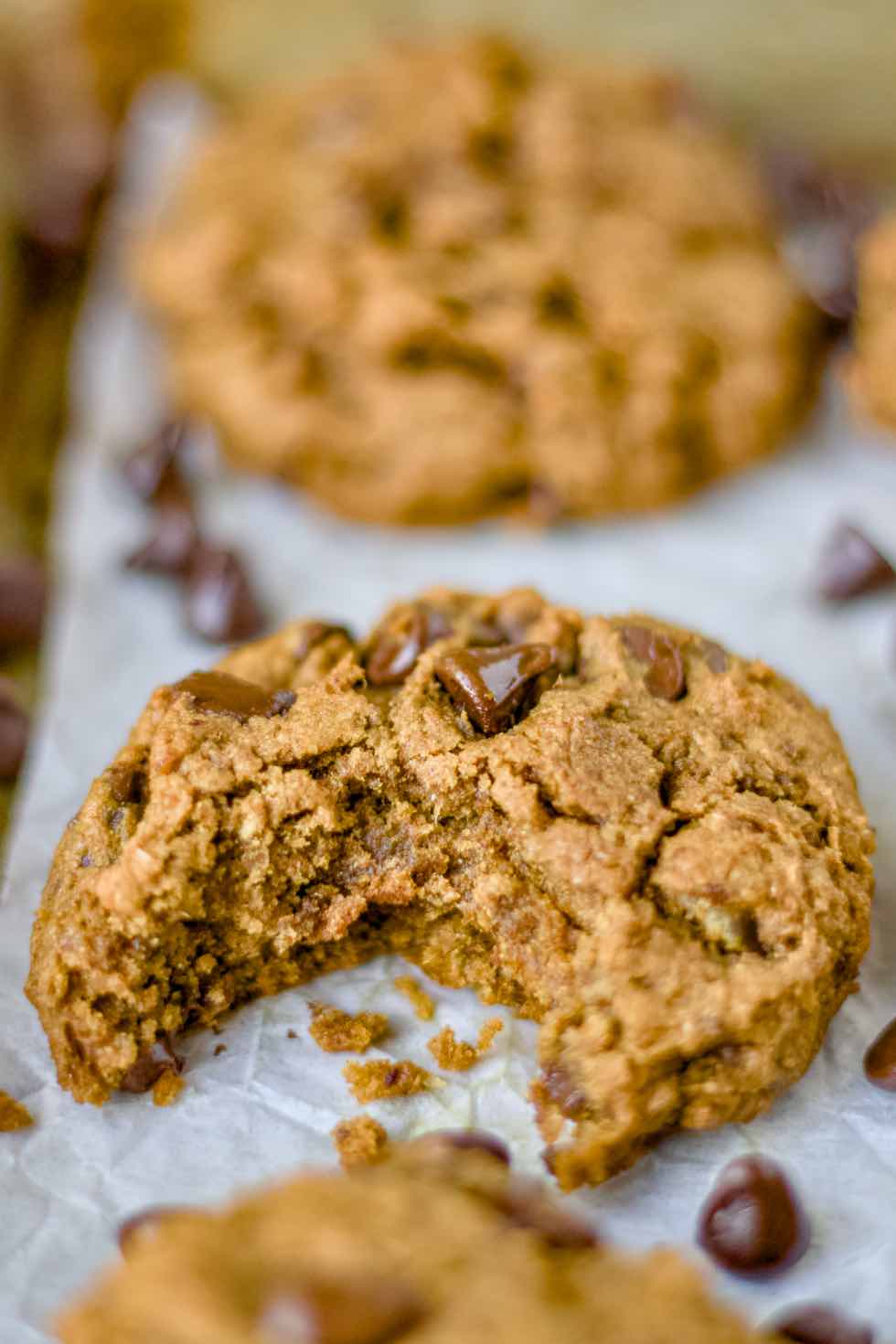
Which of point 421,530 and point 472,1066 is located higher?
point 421,530

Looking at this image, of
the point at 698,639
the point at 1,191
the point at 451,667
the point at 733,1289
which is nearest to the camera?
the point at 733,1289

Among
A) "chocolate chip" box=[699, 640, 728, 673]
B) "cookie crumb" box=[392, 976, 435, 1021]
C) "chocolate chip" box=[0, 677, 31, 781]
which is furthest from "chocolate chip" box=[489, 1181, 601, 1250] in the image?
"chocolate chip" box=[0, 677, 31, 781]

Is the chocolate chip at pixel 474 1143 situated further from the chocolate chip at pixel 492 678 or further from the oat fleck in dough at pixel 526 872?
the chocolate chip at pixel 492 678

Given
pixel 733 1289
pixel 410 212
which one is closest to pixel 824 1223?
pixel 733 1289

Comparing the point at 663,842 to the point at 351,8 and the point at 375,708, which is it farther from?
the point at 351,8

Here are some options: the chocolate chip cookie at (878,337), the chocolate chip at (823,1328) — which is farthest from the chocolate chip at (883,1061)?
the chocolate chip cookie at (878,337)

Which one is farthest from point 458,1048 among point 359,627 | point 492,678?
point 359,627

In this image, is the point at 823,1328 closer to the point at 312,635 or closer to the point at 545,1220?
the point at 545,1220
